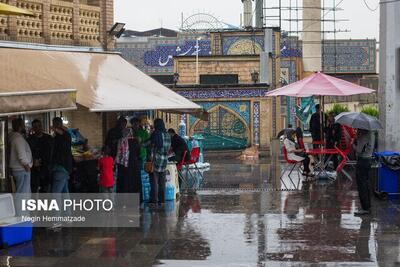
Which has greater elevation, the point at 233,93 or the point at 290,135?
the point at 233,93

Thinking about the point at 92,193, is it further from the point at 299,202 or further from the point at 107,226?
the point at 299,202

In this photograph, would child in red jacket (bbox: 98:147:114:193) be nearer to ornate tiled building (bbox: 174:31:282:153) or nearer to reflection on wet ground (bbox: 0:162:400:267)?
reflection on wet ground (bbox: 0:162:400:267)

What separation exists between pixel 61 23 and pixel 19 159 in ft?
14.3

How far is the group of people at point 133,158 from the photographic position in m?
12.6

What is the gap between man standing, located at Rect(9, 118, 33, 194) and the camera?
10.5 metres

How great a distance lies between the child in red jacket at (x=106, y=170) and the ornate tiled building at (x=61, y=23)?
2.43 metres

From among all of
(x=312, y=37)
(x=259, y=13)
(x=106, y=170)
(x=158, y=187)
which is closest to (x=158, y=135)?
Answer: (x=158, y=187)

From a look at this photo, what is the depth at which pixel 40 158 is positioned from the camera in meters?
11.6

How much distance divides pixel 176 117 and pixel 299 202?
15022 mm

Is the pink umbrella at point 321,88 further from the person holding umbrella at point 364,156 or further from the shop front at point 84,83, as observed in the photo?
the person holding umbrella at point 364,156

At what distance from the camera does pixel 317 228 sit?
10977mm

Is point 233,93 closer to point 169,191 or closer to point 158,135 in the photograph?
point 169,191

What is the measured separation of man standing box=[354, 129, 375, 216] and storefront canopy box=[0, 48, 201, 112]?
9.28ft

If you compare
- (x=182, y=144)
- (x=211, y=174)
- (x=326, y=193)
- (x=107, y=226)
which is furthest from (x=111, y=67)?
(x=211, y=174)
